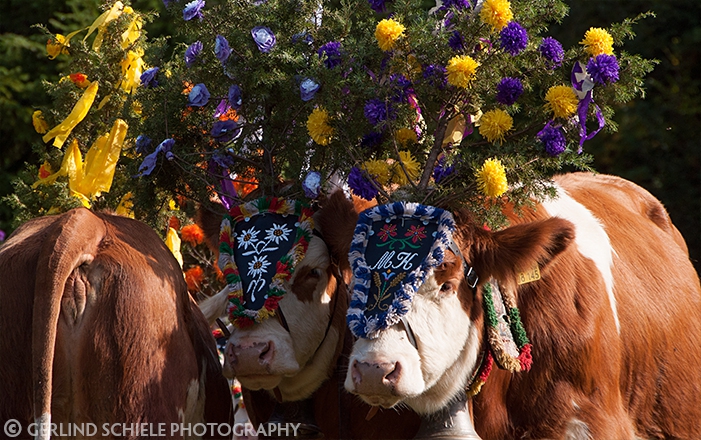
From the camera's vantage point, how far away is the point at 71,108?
5711 mm

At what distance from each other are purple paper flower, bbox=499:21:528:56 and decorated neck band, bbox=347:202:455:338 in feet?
2.54

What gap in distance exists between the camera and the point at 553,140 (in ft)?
13.4

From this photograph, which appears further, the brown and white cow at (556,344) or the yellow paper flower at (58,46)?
the yellow paper flower at (58,46)

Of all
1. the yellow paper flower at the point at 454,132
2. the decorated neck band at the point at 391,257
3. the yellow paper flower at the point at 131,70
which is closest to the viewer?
the decorated neck band at the point at 391,257

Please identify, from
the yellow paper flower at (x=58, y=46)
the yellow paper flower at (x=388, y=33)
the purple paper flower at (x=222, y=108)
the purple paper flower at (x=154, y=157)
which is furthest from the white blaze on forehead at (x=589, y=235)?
the yellow paper flower at (x=58, y=46)

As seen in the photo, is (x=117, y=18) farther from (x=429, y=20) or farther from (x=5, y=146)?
(x=5, y=146)

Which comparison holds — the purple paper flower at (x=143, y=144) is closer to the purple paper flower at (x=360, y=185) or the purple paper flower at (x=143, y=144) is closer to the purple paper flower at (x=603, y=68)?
the purple paper flower at (x=360, y=185)

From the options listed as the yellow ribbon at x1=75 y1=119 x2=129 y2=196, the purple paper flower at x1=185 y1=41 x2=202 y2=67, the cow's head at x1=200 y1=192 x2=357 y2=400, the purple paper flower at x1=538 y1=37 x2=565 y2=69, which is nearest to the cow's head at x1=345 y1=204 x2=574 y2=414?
the cow's head at x1=200 y1=192 x2=357 y2=400

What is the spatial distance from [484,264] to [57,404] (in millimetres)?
1884

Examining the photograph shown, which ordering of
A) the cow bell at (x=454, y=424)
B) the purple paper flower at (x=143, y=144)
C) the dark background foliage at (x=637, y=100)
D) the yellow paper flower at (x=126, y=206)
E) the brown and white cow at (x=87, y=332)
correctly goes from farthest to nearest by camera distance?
the dark background foliage at (x=637, y=100), the yellow paper flower at (x=126, y=206), the purple paper flower at (x=143, y=144), the cow bell at (x=454, y=424), the brown and white cow at (x=87, y=332)

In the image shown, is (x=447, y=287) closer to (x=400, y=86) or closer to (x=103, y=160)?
(x=400, y=86)

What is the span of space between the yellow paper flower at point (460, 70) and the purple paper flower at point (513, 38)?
0.16 meters

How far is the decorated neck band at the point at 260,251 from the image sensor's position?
4234mm

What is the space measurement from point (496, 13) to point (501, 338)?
1.43m
